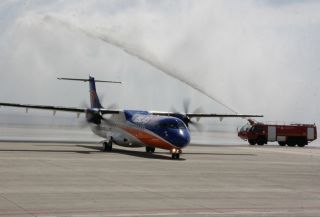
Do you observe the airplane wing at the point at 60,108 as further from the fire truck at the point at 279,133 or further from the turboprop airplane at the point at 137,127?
the fire truck at the point at 279,133

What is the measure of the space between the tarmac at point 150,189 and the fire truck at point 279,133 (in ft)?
106

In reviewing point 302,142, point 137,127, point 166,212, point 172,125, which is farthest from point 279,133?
point 166,212

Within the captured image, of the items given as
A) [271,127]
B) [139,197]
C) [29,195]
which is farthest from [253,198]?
[271,127]

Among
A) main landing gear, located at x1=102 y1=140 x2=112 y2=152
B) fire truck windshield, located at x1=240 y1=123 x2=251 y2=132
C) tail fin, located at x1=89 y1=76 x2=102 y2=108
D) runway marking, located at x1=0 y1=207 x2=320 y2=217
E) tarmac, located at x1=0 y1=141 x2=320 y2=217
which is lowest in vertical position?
runway marking, located at x1=0 y1=207 x2=320 y2=217

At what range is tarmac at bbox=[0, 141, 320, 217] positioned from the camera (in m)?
14.1

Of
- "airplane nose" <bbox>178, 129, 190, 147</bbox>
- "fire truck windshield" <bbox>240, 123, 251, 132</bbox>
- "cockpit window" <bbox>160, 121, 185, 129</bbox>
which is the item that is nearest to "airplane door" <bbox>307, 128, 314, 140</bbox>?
"fire truck windshield" <bbox>240, 123, 251, 132</bbox>

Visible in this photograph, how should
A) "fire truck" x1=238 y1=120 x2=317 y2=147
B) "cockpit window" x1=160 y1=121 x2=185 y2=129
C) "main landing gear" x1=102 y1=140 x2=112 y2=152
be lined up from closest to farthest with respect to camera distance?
"cockpit window" x1=160 y1=121 x2=185 y2=129 < "main landing gear" x1=102 y1=140 x2=112 y2=152 < "fire truck" x1=238 y1=120 x2=317 y2=147

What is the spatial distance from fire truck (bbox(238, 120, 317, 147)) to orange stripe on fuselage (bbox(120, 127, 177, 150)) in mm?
25940

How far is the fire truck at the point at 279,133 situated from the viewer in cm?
6047

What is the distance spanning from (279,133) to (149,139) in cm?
2928

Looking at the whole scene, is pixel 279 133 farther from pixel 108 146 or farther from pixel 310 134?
pixel 108 146

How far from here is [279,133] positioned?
199 feet

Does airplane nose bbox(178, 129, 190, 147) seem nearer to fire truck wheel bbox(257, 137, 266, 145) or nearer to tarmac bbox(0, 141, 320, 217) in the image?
tarmac bbox(0, 141, 320, 217)

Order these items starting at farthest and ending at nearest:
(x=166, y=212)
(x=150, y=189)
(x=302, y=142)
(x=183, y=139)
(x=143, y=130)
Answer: (x=302, y=142)
(x=143, y=130)
(x=183, y=139)
(x=150, y=189)
(x=166, y=212)
